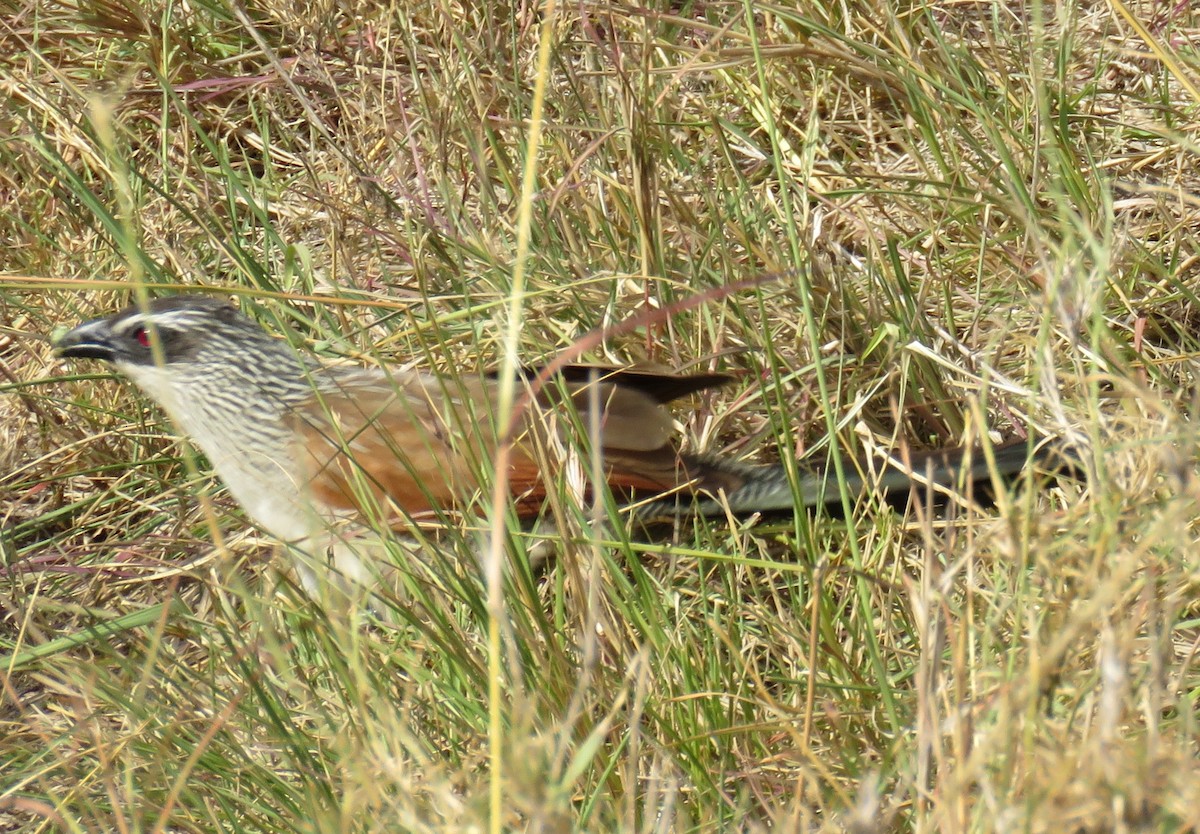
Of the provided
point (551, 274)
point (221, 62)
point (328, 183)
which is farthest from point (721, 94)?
point (221, 62)

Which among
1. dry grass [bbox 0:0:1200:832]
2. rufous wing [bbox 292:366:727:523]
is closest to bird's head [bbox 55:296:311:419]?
dry grass [bbox 0:0:1200:832]

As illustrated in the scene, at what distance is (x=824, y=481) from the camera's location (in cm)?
210

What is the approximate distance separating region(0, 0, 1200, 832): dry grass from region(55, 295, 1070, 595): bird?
0.09 meters

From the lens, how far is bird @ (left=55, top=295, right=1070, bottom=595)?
233cm

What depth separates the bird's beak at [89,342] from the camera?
2744 millimetres

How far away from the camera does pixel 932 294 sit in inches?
107

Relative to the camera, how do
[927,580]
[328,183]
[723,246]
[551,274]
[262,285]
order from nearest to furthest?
[927,580] < [723,246] < [551,274] < [262,285] < [328,183]

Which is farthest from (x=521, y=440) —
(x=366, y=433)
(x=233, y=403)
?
(x=233, y=403)

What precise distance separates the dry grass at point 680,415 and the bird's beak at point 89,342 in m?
0.14

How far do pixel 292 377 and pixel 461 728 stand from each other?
1453mm

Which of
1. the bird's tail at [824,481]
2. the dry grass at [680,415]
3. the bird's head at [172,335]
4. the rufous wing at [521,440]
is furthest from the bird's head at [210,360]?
the bird's tail at [824,481]

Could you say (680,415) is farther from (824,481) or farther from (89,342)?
(89,342)

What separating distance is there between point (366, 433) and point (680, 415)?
24.9 inches

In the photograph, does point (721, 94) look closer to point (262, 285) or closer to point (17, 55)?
point (262, 285)
